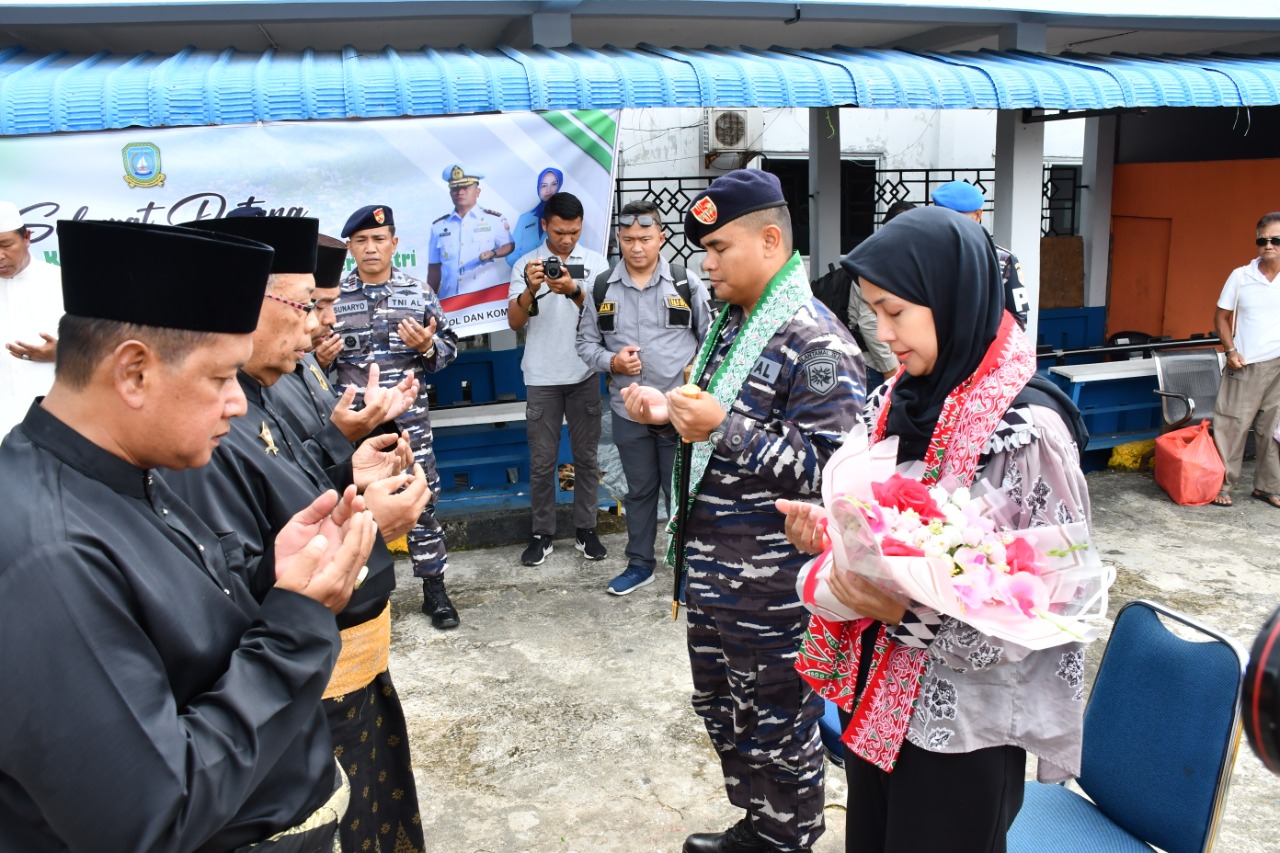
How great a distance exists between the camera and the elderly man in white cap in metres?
4.43

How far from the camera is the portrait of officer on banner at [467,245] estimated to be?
214 inches

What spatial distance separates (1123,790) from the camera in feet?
7.70

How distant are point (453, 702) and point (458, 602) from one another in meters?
1.13

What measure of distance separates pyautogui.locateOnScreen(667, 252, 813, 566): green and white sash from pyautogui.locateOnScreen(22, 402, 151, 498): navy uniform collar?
64.8 inches

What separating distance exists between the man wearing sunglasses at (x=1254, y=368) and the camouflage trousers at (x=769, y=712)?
520 cm

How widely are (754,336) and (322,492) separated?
4.07 ft

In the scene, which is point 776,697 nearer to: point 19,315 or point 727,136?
point 19,315

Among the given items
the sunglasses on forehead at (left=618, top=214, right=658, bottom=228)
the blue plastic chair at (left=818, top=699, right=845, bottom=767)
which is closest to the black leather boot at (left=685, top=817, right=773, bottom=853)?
the blue plastic chair at (left=818, top=699, right=845, bottom=767)

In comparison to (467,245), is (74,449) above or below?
below

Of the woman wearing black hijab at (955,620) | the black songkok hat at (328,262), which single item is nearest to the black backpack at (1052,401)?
the woman wearing black hijab at (955,620)

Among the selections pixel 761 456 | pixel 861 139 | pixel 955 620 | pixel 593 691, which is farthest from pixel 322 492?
pixel 861 139

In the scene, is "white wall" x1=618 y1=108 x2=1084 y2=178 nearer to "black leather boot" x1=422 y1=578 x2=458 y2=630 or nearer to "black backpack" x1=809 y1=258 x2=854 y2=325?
"black backpack" x1=809 y1=258 x2=854 y2=325

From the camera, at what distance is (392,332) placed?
491 cm

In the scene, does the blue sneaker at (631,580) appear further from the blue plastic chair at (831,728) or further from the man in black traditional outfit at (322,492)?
the man in black traditional outfit at (322,492)
